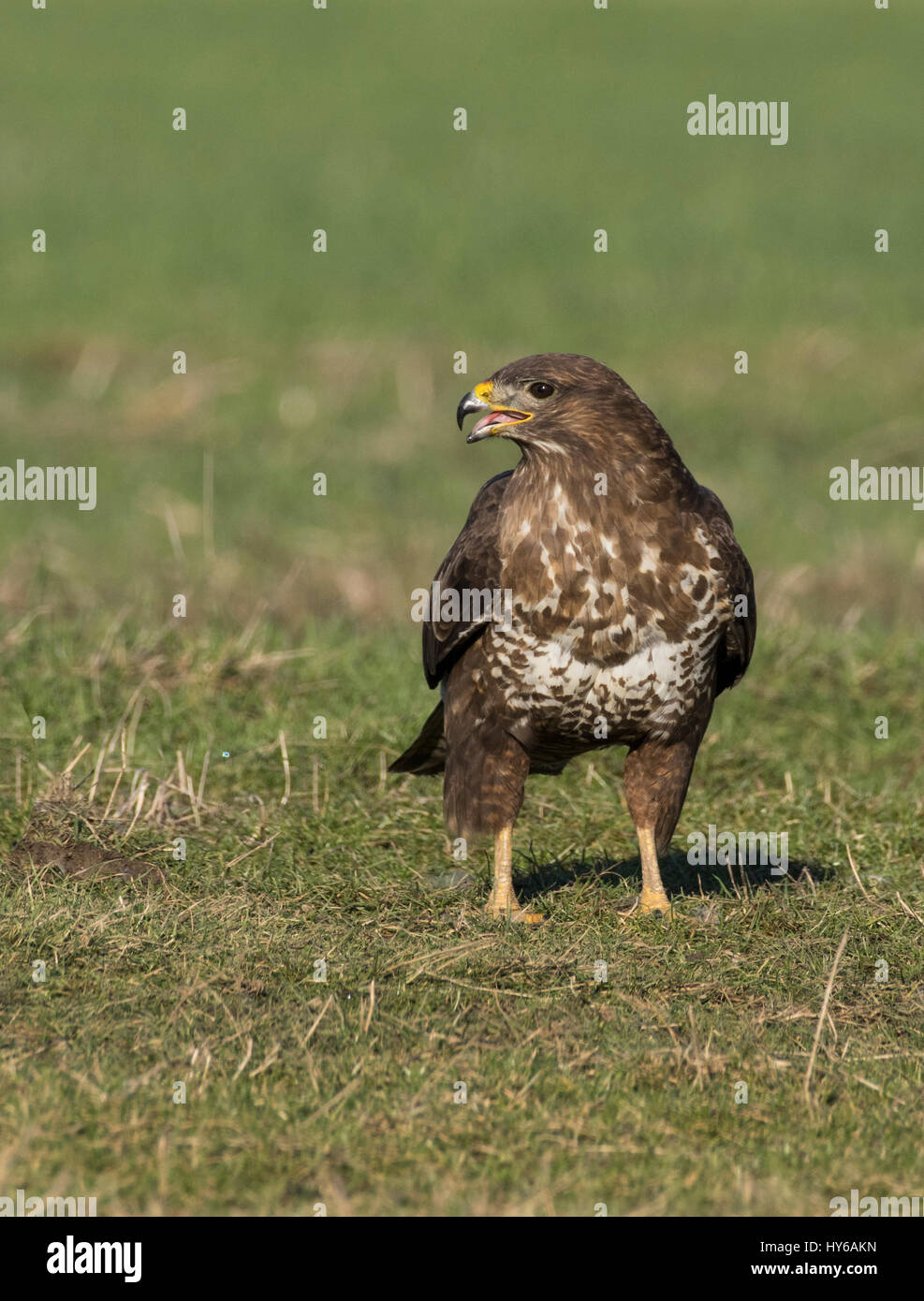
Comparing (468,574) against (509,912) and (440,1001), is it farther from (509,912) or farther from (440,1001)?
(440,1001)

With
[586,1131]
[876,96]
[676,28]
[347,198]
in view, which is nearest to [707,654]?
[586,1131]

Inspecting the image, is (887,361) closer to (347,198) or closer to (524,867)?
(347,198)

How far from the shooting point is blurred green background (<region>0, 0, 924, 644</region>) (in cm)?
1207

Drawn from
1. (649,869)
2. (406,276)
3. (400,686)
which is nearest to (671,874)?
(649,869)

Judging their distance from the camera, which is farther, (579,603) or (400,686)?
(400,686)

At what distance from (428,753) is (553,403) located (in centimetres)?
146

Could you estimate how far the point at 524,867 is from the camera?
657 centimetres

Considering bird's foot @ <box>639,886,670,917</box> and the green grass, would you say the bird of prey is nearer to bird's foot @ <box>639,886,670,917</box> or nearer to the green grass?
bird's foot @ <box>639,886,670,917</box>

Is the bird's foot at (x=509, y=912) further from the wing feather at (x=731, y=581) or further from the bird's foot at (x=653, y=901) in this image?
the wing feather at (x=731, y=581)

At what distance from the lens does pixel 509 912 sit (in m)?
5.80

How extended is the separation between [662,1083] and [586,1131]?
37 cm

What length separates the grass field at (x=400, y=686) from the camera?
168 inches

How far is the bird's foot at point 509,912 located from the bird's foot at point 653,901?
0.35 metres

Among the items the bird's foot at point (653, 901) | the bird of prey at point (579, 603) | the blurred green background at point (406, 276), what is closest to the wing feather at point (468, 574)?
the bird of prey at point (579, 603)
